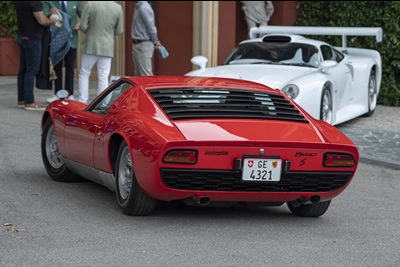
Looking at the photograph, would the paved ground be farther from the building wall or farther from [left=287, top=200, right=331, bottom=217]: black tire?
[left=287, top=200, right=331, bottom=217]: black tire

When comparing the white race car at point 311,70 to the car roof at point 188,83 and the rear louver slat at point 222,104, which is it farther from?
the rear louver slat at point 222,104

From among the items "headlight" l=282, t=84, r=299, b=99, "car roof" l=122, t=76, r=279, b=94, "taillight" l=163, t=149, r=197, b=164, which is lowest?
"headlight" l=282, t=84, r=299, b=99

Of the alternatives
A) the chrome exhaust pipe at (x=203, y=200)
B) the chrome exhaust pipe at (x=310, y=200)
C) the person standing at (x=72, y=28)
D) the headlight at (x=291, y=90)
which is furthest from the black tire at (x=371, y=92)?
the chrome exhaust pipe at (x=203, y=200)

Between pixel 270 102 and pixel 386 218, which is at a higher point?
pixel 270 102

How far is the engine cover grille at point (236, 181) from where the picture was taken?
17.6 feet

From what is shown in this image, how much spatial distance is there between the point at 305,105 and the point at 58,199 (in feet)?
14.9

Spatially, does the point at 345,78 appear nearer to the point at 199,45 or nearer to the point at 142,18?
the point at 142,18

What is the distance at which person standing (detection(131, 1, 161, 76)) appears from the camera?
13281mm

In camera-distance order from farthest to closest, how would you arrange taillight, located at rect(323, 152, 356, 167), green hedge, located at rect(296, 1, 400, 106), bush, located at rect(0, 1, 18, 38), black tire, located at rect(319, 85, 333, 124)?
bush, located at rect(0, 1, 18, 38)
green hedge, located at rect(296, 1, 400, 106)
black tire, located at rect(319, 85, 333, 124)
taillight, located at rect(323, 152, 356, 167)

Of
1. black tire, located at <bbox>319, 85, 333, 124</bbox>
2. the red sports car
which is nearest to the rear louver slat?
the red sports car

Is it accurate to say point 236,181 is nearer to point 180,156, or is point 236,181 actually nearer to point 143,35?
→ point 180,156

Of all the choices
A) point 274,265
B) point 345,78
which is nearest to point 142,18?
point 345,78

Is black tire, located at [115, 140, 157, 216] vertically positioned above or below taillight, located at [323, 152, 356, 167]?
below

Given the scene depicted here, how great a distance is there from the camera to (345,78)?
1166 centimetres
